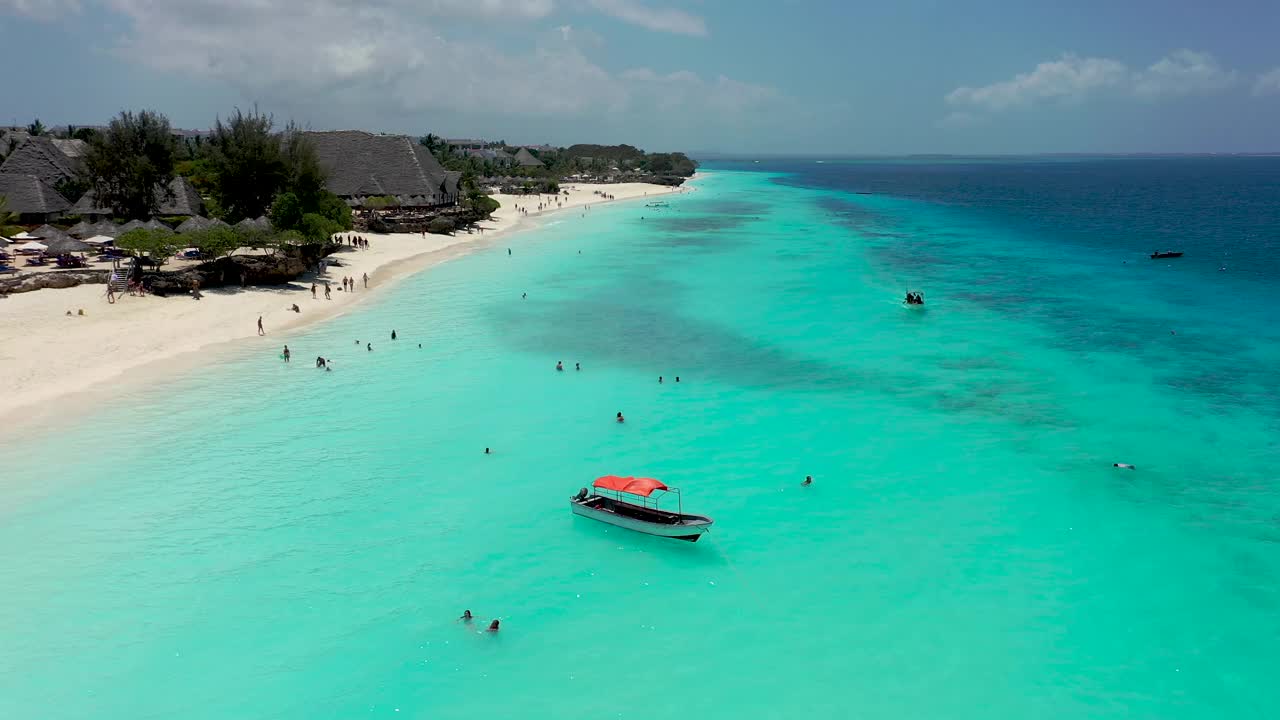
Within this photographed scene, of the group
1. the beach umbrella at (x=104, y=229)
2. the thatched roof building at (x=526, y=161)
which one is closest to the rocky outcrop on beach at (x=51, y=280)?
the beach umbrella at (x=104, y=229)

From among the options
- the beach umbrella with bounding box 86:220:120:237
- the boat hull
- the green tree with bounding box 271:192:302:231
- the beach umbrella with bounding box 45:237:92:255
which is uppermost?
the green tree with bounding box 271:192:302:231

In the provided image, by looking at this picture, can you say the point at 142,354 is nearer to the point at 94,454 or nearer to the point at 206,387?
the point at 206,387

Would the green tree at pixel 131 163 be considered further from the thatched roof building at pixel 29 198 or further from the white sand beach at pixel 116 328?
the white sand beach at pixel 116 328

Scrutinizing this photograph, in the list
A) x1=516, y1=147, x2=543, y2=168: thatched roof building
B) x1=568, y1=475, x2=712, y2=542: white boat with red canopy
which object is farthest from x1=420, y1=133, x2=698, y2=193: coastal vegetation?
x1=568, y1=475, x2=712, y2=542: white boat with red canopy

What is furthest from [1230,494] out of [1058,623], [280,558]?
[280,558]

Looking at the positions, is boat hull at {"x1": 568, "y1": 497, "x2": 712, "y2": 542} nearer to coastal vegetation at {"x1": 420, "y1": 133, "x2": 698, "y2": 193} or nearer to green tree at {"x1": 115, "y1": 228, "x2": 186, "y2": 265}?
green tree at {"x1": 115, "y1": 228, "x2": 186, "y2": 265}

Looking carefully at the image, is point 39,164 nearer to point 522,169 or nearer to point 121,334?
point 121,334
